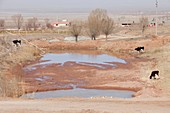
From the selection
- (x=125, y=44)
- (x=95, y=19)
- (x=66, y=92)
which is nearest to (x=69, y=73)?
(x=66, y=92)

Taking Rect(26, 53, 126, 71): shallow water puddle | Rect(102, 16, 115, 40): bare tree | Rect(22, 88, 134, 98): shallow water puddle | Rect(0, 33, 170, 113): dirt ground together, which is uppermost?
Rect(102, 16, 115, 40): bare tree

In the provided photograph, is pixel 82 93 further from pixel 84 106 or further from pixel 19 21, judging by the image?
pixel 19 21

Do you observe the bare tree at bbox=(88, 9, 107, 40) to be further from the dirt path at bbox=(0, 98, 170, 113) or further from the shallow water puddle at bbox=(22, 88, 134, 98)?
the dirt path at bbox=(0, 98, 170, 113)

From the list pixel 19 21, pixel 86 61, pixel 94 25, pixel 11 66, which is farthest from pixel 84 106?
pixel 19 21

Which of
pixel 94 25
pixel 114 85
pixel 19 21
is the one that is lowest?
pixel 114 85

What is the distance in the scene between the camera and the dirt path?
1744cm

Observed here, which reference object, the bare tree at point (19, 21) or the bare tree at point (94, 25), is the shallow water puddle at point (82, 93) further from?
the bare tree at point (19, 21)

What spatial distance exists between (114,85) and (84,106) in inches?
491

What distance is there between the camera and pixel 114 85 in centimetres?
3084

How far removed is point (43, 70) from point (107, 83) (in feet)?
36.6

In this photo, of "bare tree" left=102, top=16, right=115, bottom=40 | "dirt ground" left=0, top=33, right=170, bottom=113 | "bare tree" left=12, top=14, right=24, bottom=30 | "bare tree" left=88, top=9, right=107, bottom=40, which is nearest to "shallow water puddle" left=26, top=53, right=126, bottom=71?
"dirt ground" left=0, top=33, right=170, bottom=113

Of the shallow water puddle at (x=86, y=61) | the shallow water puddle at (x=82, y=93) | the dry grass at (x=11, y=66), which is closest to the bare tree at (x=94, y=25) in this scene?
the dry grass at (x=11, y=66)

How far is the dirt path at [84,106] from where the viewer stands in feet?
57.2

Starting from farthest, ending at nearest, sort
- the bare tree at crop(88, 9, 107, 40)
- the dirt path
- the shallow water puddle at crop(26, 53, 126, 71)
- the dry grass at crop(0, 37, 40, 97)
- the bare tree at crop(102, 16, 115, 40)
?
the bare tree at crop(102, 16, 115, 40) < the bare tree at crop(88, 9, 107, 40) < the shallow water puddle at crop(26, 53, 126, 71) < the dry grass at crop(0, 37, 40, 97) < the dirt path
